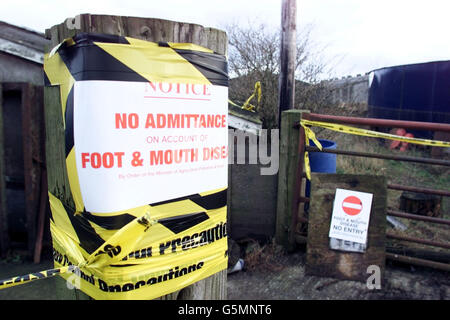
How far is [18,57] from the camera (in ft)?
18.7

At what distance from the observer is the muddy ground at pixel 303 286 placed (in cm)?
318

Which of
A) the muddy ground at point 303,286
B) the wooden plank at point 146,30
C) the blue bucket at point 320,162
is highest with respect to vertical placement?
the wooden plank at point 146,30

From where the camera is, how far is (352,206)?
11.3ft

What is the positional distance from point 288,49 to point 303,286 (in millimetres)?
3345

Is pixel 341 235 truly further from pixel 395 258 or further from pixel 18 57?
pixel 18 57

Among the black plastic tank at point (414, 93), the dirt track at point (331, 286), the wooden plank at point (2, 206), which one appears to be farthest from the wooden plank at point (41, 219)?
the black plastic tank at point (414, 93)

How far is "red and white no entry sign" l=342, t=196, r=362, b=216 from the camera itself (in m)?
3.43

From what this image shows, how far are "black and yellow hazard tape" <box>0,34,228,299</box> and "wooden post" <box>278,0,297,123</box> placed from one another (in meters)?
3.92

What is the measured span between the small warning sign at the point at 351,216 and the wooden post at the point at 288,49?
7.09ft

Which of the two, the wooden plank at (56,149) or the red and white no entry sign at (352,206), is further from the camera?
the red and white no entry sign at (352,206)
